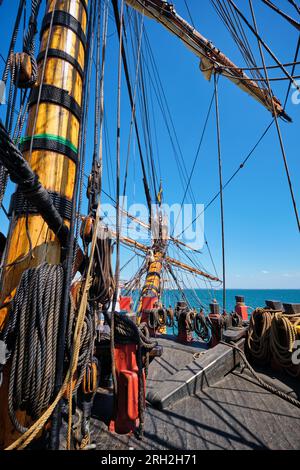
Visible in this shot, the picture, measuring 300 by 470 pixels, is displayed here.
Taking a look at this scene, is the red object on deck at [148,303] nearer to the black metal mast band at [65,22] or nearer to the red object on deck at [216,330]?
the red object on deck at [216,330]

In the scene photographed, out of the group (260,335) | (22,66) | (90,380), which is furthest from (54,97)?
(260,335)

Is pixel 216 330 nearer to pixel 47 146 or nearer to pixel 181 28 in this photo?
pixel 47 146

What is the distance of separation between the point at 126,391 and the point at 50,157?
8.57 feet

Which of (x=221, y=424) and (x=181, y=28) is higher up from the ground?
(x=181, y=28)

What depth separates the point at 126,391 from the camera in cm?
232

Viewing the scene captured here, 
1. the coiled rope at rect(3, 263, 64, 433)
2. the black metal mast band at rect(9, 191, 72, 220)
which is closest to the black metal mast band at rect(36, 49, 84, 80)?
the black metal mast band at rect(9, 191, 72, 220)

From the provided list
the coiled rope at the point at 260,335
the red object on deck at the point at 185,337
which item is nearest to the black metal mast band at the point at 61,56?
the coiled rope at the point at 260,335

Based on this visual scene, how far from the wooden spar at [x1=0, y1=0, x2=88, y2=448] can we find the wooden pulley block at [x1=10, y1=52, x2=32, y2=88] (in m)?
0.21

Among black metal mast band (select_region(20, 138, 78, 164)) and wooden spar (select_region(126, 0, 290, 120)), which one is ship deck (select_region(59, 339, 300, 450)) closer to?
black metal mast band (select_region(20, 138, 78, 164))

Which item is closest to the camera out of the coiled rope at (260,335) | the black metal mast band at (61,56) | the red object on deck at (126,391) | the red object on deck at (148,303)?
the red object on deck at (126,391)

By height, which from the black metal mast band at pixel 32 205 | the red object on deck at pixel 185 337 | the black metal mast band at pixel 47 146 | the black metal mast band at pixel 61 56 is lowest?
the red object on deck at pixel 185 337

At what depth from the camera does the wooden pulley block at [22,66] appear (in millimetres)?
2277

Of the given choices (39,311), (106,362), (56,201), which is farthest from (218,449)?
(56,201)

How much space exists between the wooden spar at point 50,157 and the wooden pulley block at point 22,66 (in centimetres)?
21
